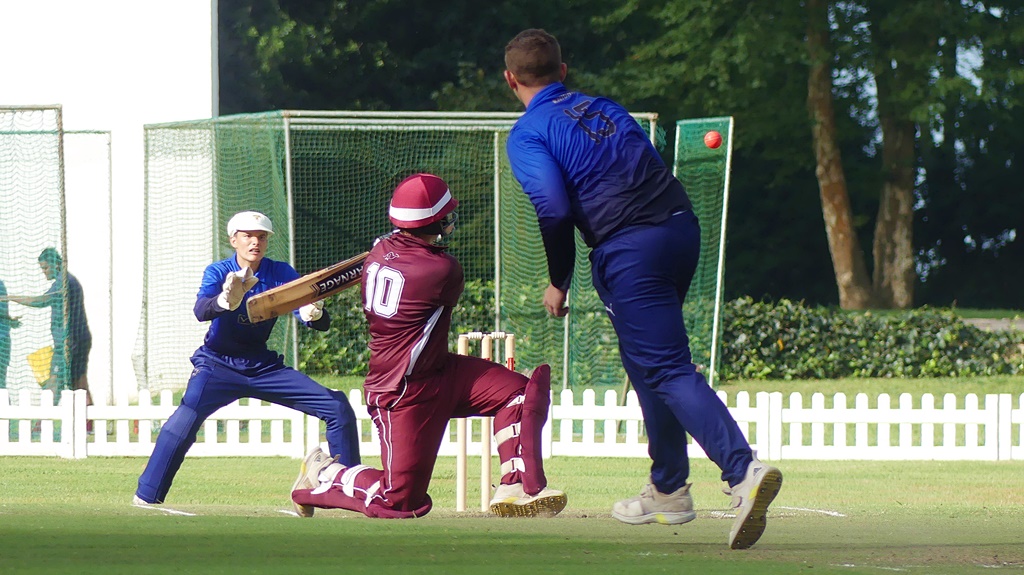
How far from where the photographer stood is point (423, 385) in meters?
5.82

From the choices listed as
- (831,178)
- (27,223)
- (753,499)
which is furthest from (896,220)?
(753,499)

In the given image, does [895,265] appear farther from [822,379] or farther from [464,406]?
[464,406]

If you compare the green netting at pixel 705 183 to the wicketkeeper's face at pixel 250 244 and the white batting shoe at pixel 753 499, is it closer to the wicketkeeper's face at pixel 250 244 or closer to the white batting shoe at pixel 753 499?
the wicketkeeper's face at pixel 250 244

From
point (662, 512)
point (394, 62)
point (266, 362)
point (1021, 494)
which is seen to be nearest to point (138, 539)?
point (662, 512)

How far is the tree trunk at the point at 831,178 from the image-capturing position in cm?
2464

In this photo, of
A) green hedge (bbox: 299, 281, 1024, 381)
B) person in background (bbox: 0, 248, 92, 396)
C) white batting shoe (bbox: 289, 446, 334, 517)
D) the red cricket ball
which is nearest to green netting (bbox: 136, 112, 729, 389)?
person in background (bbox: 0, 248, 92, 396)

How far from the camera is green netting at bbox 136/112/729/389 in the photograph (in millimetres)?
14117

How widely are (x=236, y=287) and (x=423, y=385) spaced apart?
1507mm

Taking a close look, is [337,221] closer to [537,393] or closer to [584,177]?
[537,393]

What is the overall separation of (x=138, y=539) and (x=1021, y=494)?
20.6 feet

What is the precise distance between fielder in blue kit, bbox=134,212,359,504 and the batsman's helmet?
154 cm

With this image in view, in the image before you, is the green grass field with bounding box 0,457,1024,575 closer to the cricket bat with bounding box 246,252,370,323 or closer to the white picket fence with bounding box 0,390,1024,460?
the cricket bat with bounding box 246,252,370,323

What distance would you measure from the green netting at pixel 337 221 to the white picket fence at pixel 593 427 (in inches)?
43.5

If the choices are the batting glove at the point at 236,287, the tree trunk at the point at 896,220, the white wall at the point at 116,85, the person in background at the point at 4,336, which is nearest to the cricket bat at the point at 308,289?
the batting glove at the point at 236,287
